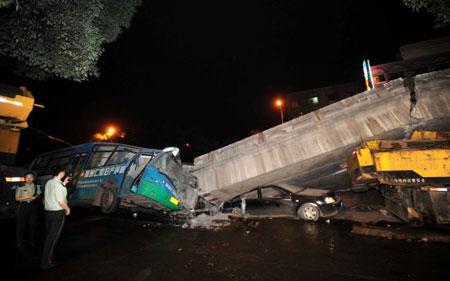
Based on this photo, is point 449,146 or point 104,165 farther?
point 104,165

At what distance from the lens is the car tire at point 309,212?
23.2 ft

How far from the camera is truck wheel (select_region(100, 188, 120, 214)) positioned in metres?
7.36

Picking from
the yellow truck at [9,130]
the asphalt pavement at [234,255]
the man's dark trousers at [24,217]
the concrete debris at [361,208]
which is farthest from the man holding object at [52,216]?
the concrete debris at [361,208]

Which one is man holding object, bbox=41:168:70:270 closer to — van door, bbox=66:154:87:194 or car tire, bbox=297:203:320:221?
van door, bbox=66:154:87:194

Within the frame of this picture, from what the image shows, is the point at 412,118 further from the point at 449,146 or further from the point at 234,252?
the point at 234,252

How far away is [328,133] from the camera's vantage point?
6723 millimetres

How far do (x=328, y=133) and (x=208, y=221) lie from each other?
5069 millimetres

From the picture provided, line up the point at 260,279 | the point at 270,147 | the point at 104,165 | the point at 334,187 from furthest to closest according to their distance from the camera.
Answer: the point at 334,187, the point at 104,165, the point at 270,147, the point at 260,279

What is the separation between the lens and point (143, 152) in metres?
7.37

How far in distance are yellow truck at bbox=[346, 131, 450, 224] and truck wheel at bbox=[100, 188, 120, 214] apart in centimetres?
802

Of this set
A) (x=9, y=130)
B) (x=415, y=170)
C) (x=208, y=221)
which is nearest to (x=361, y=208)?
(x=415, y=170)

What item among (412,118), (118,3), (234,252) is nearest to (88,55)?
(118,3)

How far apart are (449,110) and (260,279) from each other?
22.3ft

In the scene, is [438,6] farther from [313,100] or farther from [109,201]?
[313,100]
